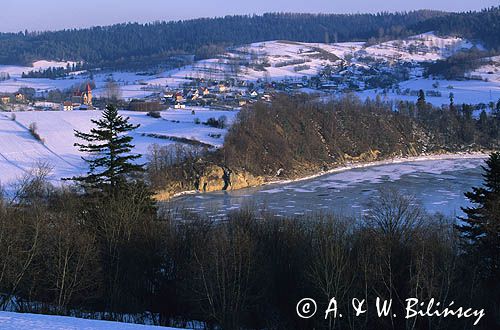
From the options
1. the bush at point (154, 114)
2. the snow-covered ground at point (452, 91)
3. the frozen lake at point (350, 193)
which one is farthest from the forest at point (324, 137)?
the bush at point (154, 114)

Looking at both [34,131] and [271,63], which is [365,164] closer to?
[34,131]

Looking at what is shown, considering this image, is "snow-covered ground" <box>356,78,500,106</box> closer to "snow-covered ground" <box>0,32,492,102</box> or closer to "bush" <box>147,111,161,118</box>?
"snow-covered ground" <box>0,32,492,102</box>

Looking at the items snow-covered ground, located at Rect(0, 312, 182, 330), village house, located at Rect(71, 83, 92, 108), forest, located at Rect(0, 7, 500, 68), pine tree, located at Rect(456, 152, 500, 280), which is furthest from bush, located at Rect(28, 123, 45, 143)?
forest, located at Rect(0, 7, 500, 68)

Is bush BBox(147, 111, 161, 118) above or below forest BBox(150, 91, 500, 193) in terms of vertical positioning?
above

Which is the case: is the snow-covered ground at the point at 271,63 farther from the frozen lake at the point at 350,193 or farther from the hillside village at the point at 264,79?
the frozen lake at the point at 350,193

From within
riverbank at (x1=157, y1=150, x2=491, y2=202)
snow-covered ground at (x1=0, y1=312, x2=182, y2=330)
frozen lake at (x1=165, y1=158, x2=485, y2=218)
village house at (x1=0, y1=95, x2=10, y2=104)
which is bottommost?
riverbank at (x1=157, y1=150, x2=491, y2=202)

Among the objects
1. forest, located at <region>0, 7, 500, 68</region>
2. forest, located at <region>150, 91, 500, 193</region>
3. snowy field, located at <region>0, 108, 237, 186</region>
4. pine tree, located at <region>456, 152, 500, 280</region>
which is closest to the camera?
pine tree, located at <region>456, 152, 500, 280</region>

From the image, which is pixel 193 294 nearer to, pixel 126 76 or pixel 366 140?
pixel 366 140
